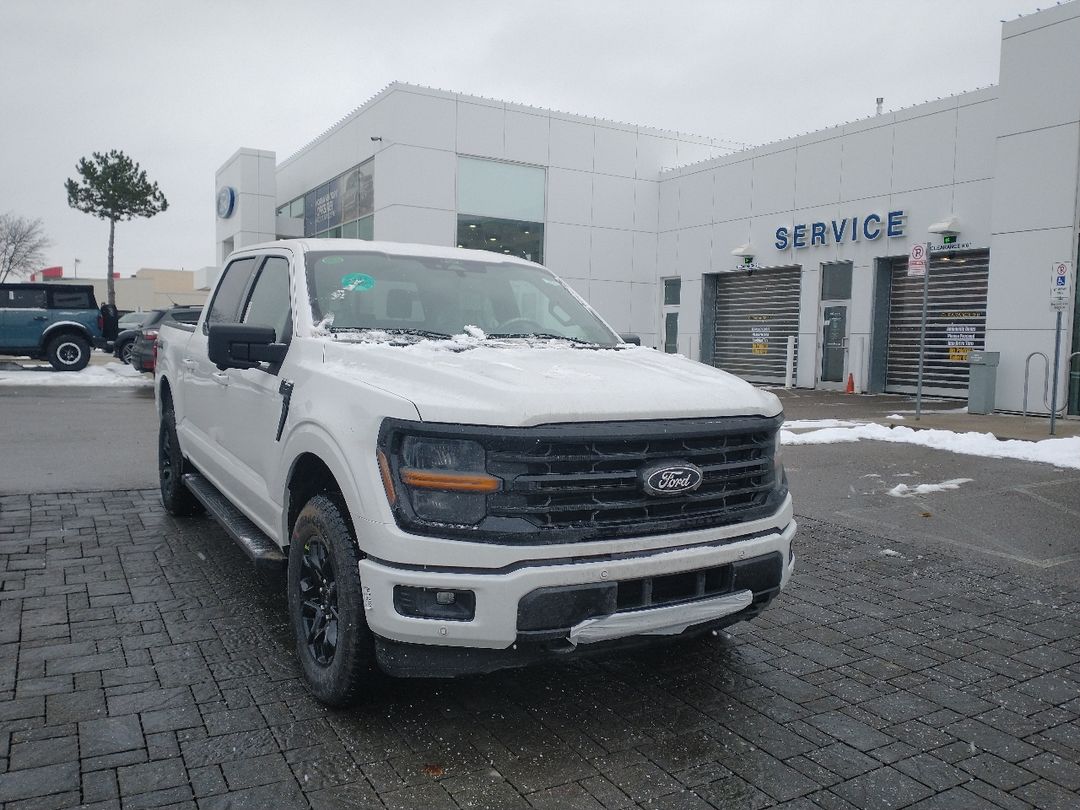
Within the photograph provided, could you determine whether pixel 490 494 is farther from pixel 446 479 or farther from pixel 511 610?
pixel 511 610

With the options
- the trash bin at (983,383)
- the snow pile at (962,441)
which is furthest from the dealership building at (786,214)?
the snow pile at (962,441)

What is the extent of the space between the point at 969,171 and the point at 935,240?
5.02 feet

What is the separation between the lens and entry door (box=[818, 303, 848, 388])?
2147 cm

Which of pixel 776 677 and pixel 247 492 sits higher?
pixel 247 492

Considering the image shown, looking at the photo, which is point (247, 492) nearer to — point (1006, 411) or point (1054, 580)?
point (1054, 580)

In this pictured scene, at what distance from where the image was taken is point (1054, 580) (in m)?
5.43

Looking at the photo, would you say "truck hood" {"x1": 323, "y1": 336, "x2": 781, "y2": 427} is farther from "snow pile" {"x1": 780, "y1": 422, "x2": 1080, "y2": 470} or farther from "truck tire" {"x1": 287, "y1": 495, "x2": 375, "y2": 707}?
"snow pile" {"x1": 780, "y1": 422, "x2": 1080, "y2": 470}

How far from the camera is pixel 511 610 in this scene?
2963 millimetres

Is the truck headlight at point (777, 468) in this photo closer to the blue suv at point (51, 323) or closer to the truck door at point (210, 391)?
the truck door at point (210, 391)

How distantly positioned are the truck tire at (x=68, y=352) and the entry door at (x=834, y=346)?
18.9 m

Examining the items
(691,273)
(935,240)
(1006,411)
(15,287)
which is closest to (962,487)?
(1006,411)

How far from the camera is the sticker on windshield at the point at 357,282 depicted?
443cm

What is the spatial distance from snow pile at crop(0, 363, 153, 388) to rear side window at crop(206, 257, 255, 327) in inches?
607

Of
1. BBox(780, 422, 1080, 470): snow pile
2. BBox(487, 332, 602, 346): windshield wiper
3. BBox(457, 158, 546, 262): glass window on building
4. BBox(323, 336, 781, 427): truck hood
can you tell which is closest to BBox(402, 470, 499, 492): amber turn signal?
BBox(323, 336, 781, 427): truck hood
